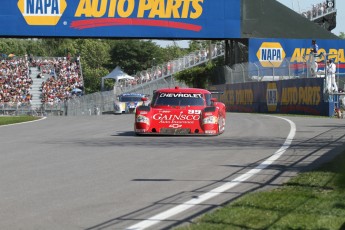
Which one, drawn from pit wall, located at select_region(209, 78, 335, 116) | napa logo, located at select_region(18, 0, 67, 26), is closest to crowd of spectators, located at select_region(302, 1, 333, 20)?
pit wall, located at select_region(209, 78, 335, 116)

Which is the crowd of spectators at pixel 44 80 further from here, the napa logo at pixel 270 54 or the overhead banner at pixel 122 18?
the napa logo at pixel 270 54

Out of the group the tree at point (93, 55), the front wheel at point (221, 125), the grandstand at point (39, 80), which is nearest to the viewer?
the front wheel at point (221, 125)

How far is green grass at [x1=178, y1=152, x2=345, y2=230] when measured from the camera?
717 centimetres

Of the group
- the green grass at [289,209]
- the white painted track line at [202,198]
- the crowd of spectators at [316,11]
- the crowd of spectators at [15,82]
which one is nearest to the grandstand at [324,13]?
the crowd of spectators at [316,11]

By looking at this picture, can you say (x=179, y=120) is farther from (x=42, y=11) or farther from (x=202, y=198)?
(x=42, y=11)

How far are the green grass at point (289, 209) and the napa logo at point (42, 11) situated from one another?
40.9 m

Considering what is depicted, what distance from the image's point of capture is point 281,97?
3950 centimetres

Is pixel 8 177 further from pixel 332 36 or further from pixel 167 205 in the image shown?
pixel 332 36

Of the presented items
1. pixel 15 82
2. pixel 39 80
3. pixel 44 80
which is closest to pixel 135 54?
pixel 44 80

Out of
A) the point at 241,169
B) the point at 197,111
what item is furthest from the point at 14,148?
the point at 241,169

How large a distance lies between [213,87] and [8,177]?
42.9m

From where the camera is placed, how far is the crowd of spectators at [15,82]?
66.4 m

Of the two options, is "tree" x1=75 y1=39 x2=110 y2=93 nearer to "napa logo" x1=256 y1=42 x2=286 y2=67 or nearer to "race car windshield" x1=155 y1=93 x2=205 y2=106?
"napa logo" x1=256 y1=42 x2=286 y2=67

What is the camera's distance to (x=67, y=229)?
7.37m
